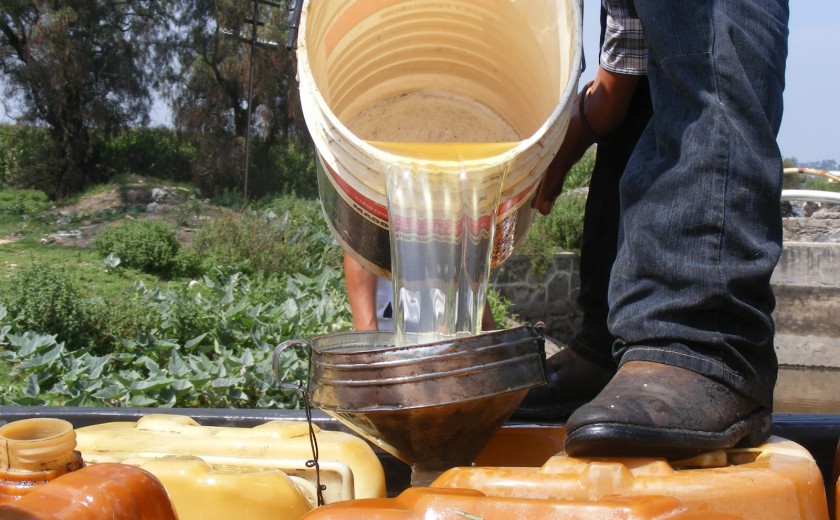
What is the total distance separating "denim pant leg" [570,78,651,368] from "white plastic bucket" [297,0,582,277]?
150mm

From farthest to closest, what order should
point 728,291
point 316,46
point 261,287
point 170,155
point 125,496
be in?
point 170,155 → point 261,287 → point 316,46 → point 728,291 → point 125,496

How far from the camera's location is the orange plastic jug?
1099mm

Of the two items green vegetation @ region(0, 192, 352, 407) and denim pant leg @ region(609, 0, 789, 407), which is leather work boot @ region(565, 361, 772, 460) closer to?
denim pant leg @ region(609, 0, 789, 407)

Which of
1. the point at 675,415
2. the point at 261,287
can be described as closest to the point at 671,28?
the point at 675,415

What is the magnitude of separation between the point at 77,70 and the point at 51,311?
411 inches

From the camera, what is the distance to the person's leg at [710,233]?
1.17 m

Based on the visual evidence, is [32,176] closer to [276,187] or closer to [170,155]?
[170,155]

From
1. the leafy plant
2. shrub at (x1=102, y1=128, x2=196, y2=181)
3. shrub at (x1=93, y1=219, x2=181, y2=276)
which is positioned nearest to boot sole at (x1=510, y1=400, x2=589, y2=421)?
the leafy plant

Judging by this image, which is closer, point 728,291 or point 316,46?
point 728,291

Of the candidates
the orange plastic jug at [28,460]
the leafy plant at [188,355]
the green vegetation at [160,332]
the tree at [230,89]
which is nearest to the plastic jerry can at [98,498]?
the orange plastic jug at [28,460]

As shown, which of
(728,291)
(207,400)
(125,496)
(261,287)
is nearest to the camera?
(125,496)

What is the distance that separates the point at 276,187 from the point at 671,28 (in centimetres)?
1359

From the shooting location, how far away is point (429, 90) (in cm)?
216

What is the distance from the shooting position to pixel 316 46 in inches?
69.7
